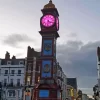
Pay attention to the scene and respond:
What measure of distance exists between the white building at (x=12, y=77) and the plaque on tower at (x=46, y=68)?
22.2 m

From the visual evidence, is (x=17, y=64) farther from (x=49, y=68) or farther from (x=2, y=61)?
(x=49, y=68)

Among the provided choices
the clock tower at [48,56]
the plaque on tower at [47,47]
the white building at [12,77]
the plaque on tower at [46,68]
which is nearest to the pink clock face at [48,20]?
the clock tower at [48,56]

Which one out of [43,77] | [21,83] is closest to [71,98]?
[21,83]

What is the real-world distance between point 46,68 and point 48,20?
11.1 metres

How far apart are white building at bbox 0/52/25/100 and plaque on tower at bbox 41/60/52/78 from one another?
2221cm

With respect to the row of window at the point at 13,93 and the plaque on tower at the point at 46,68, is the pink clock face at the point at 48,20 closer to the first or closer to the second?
the plaque on tower at the point at 46,68

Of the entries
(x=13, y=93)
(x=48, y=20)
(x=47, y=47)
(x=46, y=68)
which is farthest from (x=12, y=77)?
(x=48, y=20)

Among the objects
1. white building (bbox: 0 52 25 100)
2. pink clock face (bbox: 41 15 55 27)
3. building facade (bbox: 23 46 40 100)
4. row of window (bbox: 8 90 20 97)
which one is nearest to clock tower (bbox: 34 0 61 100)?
pink clock face (bbox: 41 15 55 27)

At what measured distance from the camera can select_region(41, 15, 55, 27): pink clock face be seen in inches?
2019

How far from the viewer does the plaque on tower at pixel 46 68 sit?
49.3 m

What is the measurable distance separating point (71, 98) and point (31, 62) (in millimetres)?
38320

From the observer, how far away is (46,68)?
1953 inches

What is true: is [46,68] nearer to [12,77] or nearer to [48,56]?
[48,56]

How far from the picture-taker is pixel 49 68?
1946 inches
